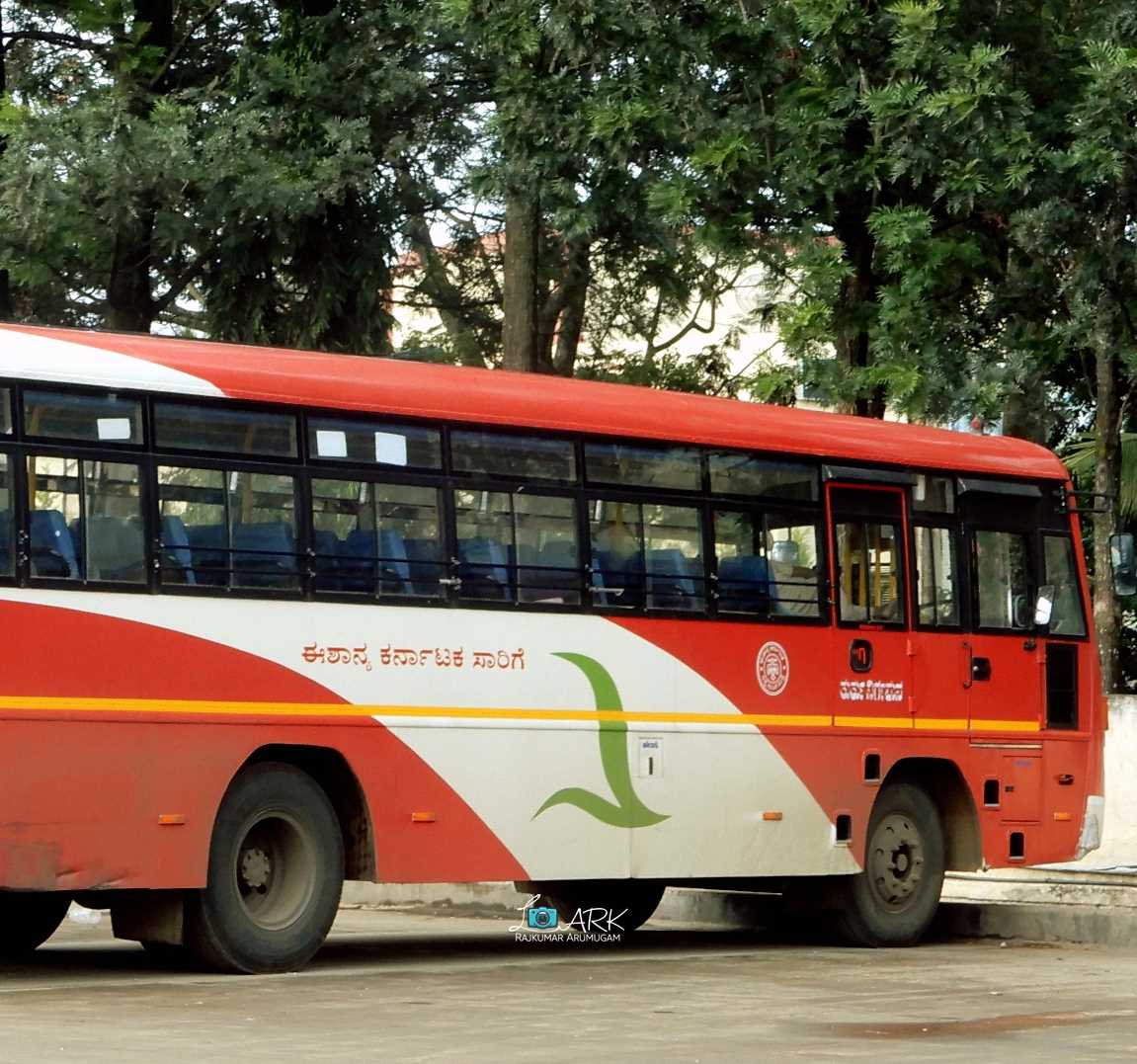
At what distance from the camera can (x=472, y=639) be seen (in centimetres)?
1366

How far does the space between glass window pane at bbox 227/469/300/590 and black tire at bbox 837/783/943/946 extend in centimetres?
491

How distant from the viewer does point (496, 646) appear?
1378 cm

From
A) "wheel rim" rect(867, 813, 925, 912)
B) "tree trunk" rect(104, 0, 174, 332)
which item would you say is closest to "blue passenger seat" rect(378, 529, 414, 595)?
"wheel rim" rect(867, 813, 925, 912)

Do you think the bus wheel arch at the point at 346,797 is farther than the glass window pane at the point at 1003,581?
No

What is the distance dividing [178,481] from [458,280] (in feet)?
45.6

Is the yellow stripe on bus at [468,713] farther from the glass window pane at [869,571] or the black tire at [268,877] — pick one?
the glass window pane at [869,571]

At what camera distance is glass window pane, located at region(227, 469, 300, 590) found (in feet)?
41.7

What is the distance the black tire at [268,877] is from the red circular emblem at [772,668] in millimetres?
3164

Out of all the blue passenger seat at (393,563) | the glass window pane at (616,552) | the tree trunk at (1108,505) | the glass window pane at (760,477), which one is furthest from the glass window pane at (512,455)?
the tree trunk at (1108,505)

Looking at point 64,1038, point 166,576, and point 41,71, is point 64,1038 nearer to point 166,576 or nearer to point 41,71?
point 166,576

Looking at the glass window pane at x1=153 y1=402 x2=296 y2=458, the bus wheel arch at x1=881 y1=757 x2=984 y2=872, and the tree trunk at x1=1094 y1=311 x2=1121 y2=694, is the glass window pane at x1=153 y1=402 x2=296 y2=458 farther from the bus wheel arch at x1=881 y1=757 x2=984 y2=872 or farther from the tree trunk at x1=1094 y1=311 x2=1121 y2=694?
the tree trunk at x1=1094 y1=311 x2=1121 y2=694

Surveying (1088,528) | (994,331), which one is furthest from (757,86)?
(1088,528)

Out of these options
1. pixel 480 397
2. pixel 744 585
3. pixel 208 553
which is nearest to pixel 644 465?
pixel 744 585

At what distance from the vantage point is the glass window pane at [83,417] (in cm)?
1198
